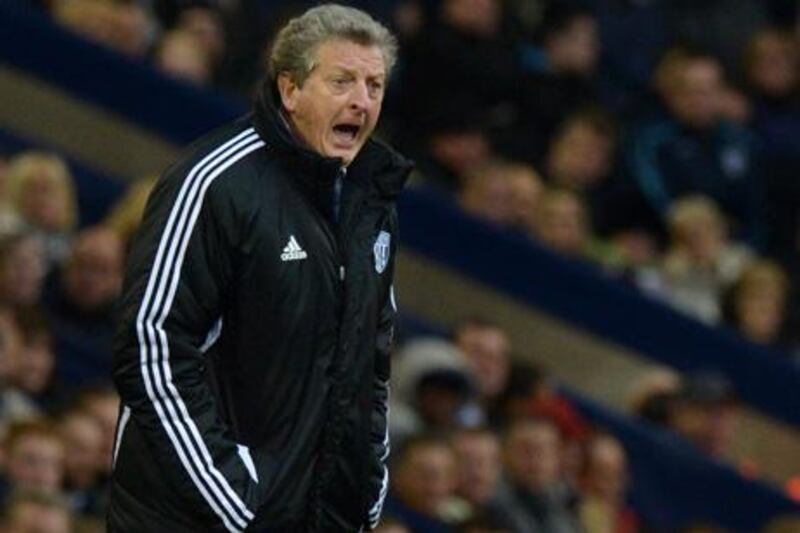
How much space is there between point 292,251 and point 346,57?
1.29 feet

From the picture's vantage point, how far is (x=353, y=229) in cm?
559

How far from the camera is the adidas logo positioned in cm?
546

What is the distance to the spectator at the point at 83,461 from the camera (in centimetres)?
898

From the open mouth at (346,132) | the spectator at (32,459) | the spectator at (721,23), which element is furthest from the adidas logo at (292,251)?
the spectator at (721,23)

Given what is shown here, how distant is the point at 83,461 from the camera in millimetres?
8992

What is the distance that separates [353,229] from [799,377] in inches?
284

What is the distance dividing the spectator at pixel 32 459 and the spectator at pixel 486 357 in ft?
8.27

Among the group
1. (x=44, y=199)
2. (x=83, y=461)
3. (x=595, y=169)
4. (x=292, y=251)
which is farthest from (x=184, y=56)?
(x=292, y=251)

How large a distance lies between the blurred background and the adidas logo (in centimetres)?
437

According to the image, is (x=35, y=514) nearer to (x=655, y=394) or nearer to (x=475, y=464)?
(x=475, y=464)

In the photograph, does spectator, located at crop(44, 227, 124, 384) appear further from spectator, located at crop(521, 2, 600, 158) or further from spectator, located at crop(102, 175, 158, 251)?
spectator, located at crop(521, 2, 600, 158)

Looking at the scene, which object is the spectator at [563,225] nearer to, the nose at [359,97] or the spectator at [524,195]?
the spectator at [524,195]

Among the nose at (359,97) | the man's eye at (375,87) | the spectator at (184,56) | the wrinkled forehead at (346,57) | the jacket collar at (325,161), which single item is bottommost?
the spectator at (184,56)

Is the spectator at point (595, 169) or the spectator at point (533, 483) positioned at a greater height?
the spectator at point (595, 169)
